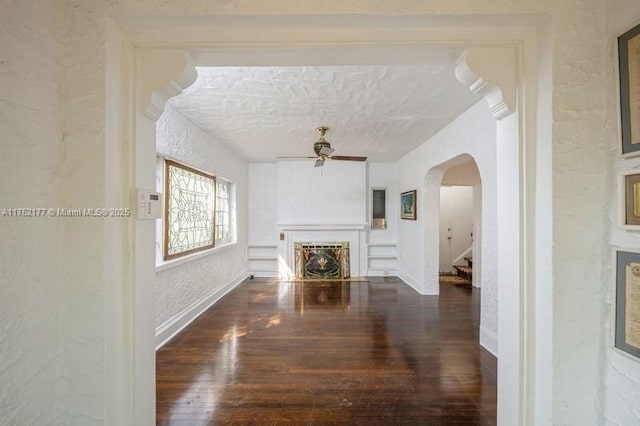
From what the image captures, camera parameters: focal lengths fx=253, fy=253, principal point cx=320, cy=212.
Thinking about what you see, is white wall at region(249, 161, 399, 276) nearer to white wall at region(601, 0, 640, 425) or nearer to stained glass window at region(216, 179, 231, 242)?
stained glass window at region(216, 179, 231, 242)

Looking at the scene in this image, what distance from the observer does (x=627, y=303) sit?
32.2 inches

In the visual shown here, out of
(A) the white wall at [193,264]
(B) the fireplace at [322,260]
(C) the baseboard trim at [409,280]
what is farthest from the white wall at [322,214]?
(A) the white wall at [193,264]

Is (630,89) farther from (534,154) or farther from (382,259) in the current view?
(382,259)

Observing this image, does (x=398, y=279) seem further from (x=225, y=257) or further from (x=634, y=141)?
(x=634, y=141)

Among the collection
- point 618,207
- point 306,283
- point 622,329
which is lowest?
point 306,283

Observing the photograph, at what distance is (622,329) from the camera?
83cm

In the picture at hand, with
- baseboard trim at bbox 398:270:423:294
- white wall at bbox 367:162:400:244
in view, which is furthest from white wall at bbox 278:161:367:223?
baseboard trim at bbox 398:270:423:294

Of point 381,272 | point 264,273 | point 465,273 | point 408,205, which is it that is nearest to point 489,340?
point 408,205

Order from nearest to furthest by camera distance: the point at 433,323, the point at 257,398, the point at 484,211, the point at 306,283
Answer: the point at 257,398, the point at 484,211, the point at 433,323, the point at 306,283

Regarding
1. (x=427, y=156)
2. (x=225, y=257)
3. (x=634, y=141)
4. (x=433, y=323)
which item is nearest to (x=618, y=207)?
(x=634, y=141)

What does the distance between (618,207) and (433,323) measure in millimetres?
2531

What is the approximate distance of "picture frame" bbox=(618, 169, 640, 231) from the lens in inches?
31.3

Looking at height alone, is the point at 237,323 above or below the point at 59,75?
below

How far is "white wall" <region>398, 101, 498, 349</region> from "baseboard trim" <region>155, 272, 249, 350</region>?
A: 10.4 ft
